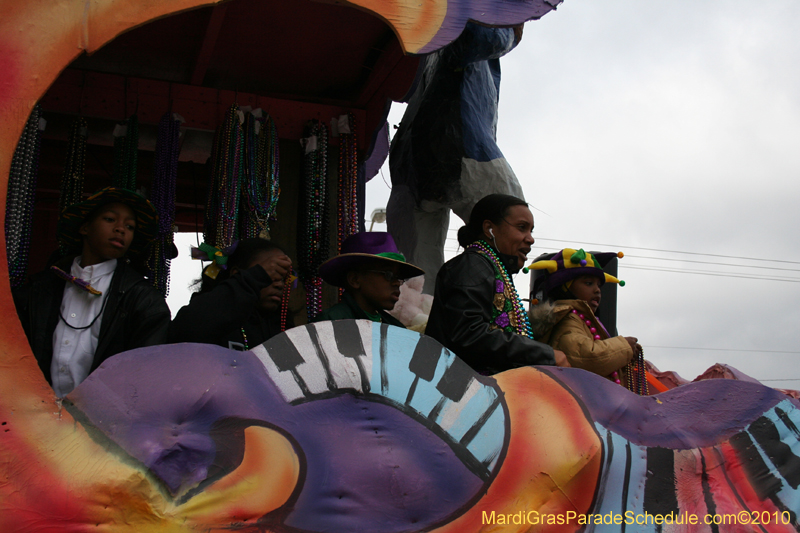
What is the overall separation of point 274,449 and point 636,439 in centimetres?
120

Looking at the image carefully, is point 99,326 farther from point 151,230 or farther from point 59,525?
point 59,525

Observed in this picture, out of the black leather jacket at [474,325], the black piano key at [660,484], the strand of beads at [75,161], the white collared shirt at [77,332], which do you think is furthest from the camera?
the strand of beads at [75,161]

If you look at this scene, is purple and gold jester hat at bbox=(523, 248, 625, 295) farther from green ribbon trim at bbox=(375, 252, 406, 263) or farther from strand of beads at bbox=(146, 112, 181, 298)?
strand of beads at bbox=(146, 112, 181, 298)

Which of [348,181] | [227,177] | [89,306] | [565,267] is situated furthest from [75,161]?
[565,267]

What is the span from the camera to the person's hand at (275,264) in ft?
9.05

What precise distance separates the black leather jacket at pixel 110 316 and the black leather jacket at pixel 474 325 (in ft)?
3.08

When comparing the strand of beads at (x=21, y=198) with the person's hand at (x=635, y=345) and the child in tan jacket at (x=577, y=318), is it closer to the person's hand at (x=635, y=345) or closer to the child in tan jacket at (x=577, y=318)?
the child in tan jacket at (x=577, y=318)

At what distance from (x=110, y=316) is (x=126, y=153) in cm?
173

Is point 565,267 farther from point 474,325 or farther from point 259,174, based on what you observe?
point 259,174

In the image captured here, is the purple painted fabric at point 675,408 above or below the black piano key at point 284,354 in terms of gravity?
A: below

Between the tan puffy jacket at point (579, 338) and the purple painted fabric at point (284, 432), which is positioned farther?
the tan puffy jacket at point (579, 338)

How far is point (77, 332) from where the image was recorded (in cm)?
216

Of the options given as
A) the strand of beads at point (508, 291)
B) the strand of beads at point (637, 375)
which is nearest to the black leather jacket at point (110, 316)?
the strand of beads at point (508, 291)

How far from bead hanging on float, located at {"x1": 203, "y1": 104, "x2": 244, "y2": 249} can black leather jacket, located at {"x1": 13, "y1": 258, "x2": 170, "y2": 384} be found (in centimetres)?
139
